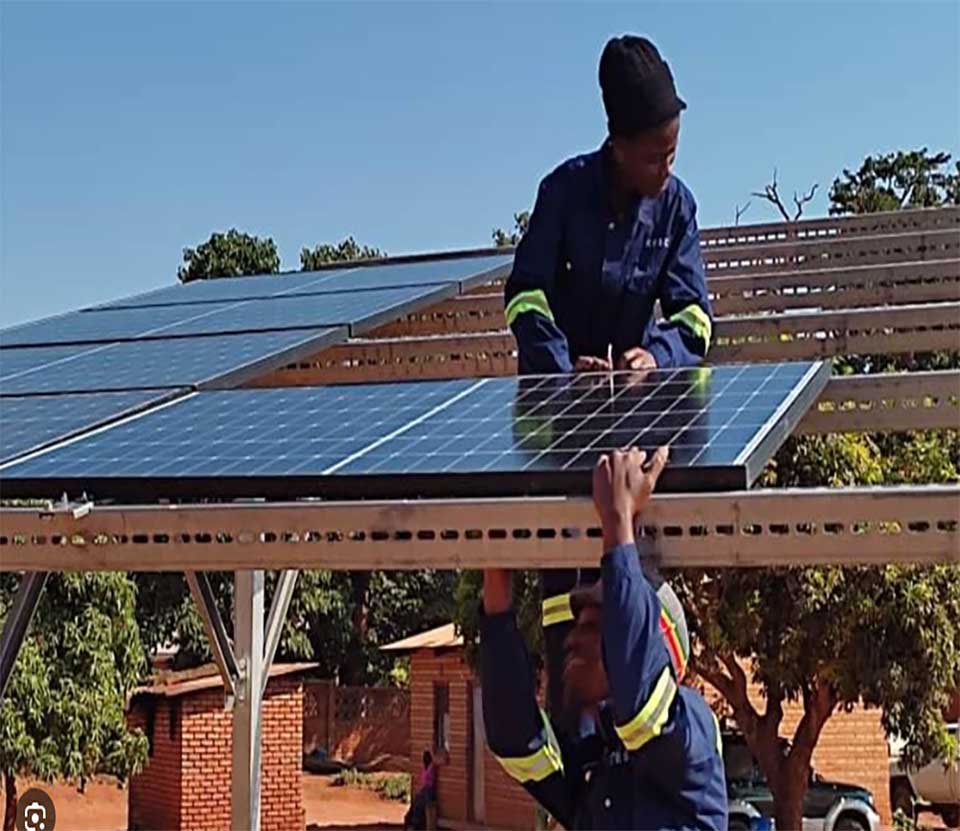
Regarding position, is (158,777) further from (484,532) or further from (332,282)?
(484,532)

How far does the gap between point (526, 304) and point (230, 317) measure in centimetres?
445

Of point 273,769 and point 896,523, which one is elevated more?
point 896,523

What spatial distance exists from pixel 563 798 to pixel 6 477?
201 centimetres

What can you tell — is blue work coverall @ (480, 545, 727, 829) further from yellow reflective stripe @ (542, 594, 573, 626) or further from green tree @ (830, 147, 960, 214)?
green tree @ (830, 147, 960, 214)

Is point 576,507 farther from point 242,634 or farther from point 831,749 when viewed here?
point 831,749

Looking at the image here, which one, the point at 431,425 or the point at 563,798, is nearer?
the point at 563,798

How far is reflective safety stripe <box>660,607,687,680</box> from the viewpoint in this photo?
2763 mm

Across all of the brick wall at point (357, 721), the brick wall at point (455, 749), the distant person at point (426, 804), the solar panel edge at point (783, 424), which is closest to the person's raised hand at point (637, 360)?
the solar panel edge at point (783, 424)

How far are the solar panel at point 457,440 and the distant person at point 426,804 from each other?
1760cm

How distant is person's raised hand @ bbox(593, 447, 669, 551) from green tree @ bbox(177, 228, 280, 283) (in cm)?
3059

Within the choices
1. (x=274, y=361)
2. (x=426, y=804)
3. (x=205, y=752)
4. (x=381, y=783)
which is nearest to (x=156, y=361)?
(x=274, y=361)

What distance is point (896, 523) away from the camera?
314cm

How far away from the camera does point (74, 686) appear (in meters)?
15.7

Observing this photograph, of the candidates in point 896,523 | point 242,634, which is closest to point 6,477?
point 896,523
